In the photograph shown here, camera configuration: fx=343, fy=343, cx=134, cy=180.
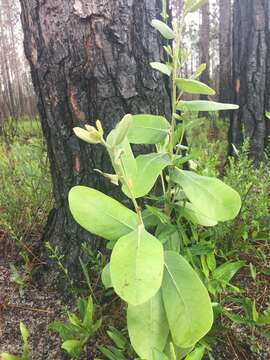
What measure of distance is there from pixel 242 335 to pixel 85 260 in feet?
1.97

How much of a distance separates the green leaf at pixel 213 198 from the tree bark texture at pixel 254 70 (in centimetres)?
185

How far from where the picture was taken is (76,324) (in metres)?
0.99

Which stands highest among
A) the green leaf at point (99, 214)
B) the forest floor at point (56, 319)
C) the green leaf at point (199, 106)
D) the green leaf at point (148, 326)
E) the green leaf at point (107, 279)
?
the green leaf at point (199, 106)

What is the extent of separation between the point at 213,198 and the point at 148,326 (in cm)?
33

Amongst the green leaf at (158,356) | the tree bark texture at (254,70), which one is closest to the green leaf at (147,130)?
the green leaf at (158,356)

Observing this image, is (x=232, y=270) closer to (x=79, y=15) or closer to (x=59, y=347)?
(x=59, y=347)

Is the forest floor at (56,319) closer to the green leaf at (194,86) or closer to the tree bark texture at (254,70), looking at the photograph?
the green leaf at (194,86)

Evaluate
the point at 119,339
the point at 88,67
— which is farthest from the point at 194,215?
the point at 88,67

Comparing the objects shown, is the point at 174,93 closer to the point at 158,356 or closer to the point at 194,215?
the point at 194,215

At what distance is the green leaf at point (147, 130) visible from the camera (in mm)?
922

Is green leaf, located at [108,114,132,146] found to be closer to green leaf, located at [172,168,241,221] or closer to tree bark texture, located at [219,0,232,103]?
green leaf, located at [172,168,241,221]

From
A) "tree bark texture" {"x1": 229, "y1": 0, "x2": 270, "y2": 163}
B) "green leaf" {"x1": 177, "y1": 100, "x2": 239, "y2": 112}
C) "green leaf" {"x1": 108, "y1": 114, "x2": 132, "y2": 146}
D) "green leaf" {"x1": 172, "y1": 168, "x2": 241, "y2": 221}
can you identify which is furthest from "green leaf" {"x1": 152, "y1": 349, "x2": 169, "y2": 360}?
"tree bark texture" {"x1": 229, "y1": 0, "x2": 270, "y2": 163}

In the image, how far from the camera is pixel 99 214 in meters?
0.78

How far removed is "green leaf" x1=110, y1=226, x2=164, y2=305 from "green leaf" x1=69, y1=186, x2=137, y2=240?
0.21ft
